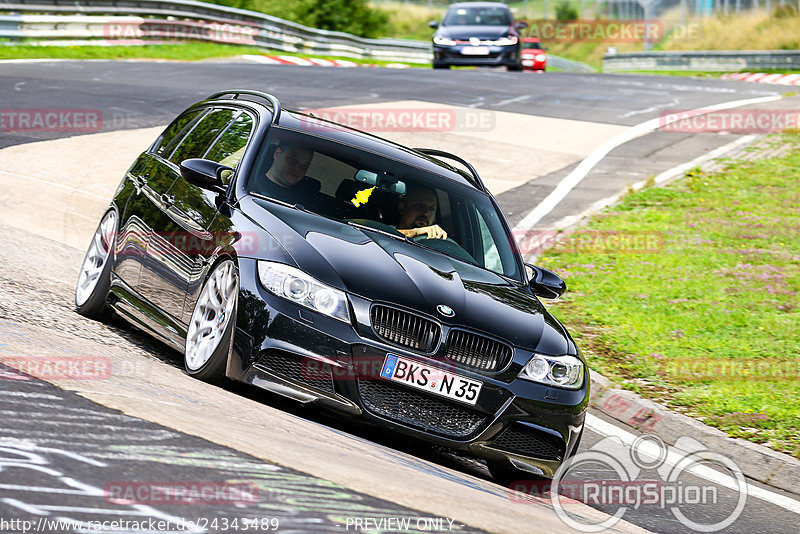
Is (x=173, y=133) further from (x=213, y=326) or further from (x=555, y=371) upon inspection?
(x=555, y=371)

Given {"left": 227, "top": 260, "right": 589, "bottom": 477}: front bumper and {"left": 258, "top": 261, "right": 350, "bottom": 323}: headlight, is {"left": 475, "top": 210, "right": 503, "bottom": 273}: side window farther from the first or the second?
{"left": 258, "top": 261, "right": 350, "bottom": 323}: headlight

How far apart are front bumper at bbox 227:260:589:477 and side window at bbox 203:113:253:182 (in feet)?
4.70

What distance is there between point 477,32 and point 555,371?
79.8 feet

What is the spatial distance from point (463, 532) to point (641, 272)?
7.83 metres

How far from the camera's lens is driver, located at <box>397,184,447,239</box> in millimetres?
6918

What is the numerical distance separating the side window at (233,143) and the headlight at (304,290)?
1442 millimetres

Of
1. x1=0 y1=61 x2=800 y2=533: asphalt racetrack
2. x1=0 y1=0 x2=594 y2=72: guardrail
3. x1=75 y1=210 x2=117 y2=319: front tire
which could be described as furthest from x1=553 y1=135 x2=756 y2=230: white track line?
x1=0 y1=0 x2=594 y2=72: guardrail

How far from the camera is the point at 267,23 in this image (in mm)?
34250

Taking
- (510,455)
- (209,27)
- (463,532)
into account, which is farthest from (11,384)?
(209,27)

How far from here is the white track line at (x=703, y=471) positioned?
6.53 meters

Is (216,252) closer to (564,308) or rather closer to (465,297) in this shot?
(465,297)

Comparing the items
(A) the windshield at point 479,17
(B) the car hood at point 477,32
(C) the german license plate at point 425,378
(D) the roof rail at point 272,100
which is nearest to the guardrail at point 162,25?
(A) the windshield at point 479,17

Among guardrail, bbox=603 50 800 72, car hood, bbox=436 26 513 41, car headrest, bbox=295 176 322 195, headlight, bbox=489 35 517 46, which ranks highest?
car headrest, bbox=295 176 322 195

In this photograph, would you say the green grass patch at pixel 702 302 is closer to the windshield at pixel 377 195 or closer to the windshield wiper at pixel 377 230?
the windshield at pixel 377 195
